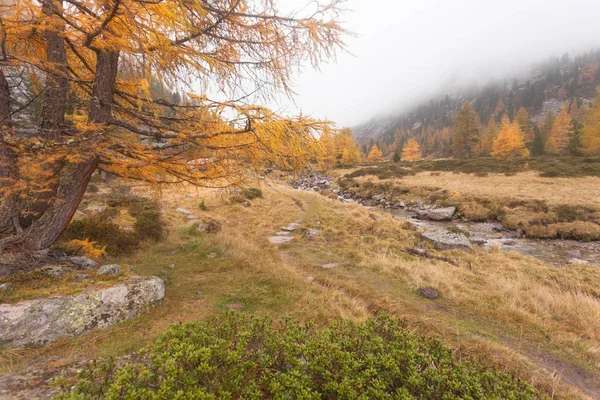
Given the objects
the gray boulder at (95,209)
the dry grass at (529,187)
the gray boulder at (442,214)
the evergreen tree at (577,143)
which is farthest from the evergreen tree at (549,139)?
the gray boulder at (95,209)

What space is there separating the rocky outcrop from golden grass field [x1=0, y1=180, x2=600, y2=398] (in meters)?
0.18

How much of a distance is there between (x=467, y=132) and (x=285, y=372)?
64.8 metres

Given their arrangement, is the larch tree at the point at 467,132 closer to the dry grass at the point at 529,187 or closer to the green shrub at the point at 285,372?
the dry grass at the point at 529,187

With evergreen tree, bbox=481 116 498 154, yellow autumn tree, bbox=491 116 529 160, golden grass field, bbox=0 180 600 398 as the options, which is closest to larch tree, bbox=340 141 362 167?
yellow autumn tree, bbox=491 116 529 160

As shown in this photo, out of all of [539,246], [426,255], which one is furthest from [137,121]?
[539,246]

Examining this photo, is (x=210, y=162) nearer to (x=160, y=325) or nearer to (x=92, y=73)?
(x=160, y=325)

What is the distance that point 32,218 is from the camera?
502 centimetres

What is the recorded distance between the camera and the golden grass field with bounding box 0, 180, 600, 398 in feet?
13.0

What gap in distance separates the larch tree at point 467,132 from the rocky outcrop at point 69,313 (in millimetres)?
64489

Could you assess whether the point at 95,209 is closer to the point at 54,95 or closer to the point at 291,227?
the point at 54,95

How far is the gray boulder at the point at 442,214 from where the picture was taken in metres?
19.8

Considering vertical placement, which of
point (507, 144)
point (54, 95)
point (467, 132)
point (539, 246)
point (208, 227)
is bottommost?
point (539, 246)

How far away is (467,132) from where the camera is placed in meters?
53.7

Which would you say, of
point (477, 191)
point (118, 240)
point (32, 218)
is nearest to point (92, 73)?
point (32, 218)
